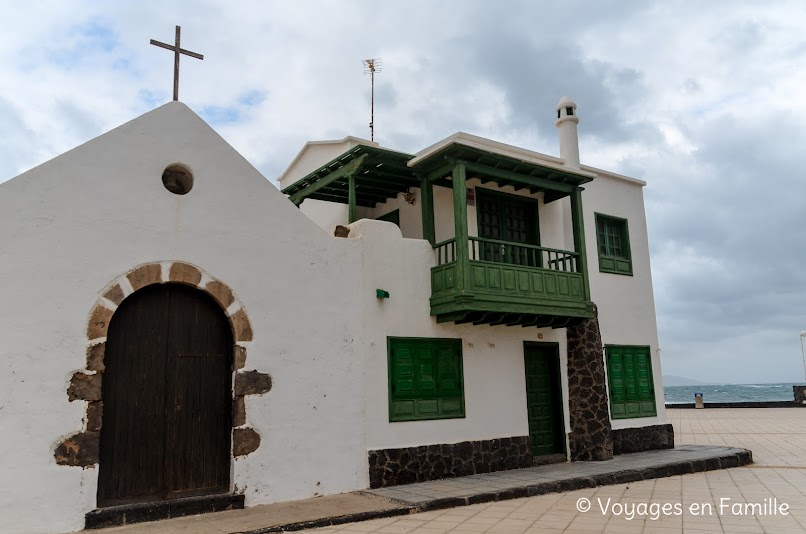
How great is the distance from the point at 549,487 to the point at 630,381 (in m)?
5.04

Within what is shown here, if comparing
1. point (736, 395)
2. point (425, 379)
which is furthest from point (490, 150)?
point (736, 395)

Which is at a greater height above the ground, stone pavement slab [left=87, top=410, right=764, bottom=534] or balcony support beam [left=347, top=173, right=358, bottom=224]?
balcony support beam [left=347, top=173, right=358, bottom=224]

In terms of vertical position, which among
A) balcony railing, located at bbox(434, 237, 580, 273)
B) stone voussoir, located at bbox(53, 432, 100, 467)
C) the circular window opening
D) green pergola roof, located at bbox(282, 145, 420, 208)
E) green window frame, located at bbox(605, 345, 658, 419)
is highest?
green pergola roof, located at bbox(282, 145, 420, 208)

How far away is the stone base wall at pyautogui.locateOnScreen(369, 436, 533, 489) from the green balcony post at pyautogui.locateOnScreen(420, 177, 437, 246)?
11.5 ft

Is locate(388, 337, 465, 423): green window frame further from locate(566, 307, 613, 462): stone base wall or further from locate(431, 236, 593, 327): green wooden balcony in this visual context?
locate(566, 307, 613, 462): stone base wall

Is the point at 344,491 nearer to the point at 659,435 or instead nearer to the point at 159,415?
the point at 159,415

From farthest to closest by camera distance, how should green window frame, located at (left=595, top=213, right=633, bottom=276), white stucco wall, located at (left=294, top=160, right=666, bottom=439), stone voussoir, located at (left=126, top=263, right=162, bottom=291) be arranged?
1. green window frame, located at (left=595, top=213, right=633, bottom=276)
2. white stucco wall, located at (left=294, top=160, right=666, bottom=439)
3. stone voussoir, located at (left=126, top=263, right=162, bottom=291)

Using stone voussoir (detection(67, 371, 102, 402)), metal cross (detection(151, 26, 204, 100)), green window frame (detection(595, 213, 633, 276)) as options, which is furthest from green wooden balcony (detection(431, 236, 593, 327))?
stone voussoir (detection(67, 371, 102, 402))

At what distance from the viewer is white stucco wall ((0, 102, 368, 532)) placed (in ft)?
22.6

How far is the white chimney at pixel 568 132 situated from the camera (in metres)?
13.7

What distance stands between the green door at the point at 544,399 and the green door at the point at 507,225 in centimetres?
176

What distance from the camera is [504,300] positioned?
1039cm

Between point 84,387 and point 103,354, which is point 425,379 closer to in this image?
point 103,354

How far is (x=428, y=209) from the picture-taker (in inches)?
441
